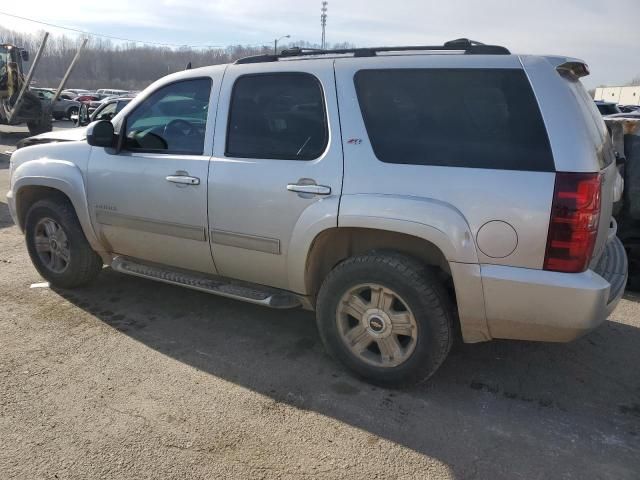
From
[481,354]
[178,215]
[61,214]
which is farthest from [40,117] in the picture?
[481,354]

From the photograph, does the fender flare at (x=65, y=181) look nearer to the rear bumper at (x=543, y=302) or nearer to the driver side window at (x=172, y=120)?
the driver side window at (x=172, y=120)

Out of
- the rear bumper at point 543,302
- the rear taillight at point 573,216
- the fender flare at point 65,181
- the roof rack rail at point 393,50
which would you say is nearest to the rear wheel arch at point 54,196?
the fender flare at point 65,181

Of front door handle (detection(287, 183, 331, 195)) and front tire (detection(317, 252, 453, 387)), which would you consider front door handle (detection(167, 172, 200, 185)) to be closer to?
front door handle (detection(287, 183, 331, 195))

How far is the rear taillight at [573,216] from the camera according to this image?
2.62m

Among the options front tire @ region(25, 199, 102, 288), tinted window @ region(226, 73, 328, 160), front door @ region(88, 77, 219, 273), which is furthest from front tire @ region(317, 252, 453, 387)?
front tire @ region(25, 199, 102, 288)

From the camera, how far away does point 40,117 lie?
18.9 m

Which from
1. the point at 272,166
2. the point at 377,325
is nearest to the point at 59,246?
the point at 272,166

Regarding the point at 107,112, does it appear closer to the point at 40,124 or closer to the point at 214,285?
the point at 214,285

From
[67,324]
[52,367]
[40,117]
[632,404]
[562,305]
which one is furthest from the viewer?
[40,117]

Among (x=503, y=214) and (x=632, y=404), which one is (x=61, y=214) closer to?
(x=503, y=214)

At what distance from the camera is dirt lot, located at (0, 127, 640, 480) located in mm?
2621

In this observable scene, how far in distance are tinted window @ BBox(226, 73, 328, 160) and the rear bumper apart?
4.31ft

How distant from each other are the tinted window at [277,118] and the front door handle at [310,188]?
184mm

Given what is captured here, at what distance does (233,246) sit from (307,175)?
0.77 m
